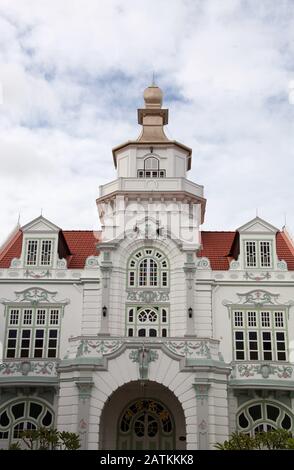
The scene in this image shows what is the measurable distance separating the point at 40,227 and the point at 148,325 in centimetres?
883

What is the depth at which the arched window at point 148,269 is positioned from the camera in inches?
1387

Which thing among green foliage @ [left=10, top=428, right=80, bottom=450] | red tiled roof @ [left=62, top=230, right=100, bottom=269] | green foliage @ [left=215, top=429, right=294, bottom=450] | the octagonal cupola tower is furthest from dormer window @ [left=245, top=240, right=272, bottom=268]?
green foliage @ [left=10, top=428, right=80, bottom=450]

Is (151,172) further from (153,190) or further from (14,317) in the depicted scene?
(14,317)

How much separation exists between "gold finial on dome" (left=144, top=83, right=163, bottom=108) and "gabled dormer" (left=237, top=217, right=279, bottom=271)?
11763 mm

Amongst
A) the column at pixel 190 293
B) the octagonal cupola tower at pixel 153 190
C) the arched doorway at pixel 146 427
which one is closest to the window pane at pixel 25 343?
the arched doorway at pixel 146 427

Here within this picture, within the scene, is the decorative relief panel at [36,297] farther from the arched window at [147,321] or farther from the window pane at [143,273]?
the window pane at [143,273]

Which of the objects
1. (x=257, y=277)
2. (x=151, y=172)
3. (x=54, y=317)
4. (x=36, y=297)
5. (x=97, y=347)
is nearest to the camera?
(x=97, y=347)

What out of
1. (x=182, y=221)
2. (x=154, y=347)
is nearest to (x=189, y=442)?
(x=154, y=347)

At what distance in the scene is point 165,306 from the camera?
114ft

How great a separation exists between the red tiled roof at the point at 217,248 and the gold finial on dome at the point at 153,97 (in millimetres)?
9911

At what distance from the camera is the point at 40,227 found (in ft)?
121

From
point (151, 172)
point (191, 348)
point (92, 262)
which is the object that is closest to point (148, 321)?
point (191, 348)

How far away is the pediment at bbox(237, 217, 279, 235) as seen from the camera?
36.6 m
